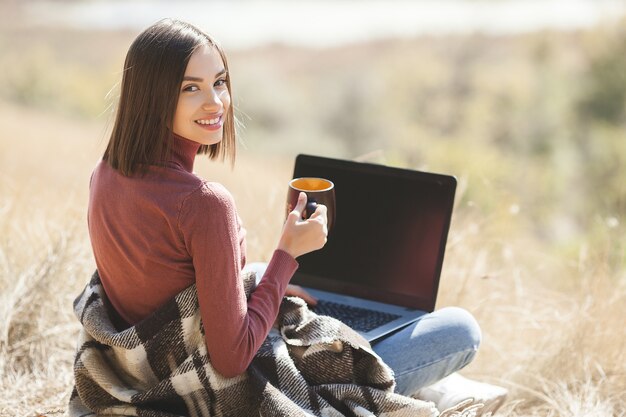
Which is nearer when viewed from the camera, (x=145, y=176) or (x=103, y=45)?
(x=145, y=176)

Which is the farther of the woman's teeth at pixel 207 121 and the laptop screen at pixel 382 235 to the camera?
the laptop screen at pixel 382 235

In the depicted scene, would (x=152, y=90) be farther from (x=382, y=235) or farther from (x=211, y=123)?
(x=382, y=235)

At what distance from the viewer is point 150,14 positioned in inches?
1201

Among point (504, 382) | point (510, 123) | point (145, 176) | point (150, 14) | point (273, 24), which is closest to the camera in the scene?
point (145, 176)

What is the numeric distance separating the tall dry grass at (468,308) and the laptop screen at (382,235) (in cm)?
34

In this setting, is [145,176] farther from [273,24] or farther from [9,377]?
[273,24]

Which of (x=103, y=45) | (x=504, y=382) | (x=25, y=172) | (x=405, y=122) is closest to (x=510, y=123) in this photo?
(x=405, y=122)

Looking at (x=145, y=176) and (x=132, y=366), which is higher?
(x=145, y=176)

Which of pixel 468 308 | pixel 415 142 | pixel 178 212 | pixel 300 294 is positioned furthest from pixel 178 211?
pixel 415 142

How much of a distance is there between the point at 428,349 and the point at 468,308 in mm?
884

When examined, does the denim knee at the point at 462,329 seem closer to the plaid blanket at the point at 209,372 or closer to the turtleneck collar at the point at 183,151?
the plaid blanket at the point at 209,372

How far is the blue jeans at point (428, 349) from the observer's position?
2.09 m

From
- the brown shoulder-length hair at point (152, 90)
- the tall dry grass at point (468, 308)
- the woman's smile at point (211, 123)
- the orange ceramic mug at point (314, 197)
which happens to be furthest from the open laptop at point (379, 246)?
the brown shoulder-length hair at point (152, 90)

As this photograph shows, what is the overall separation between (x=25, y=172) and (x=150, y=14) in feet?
89.6
